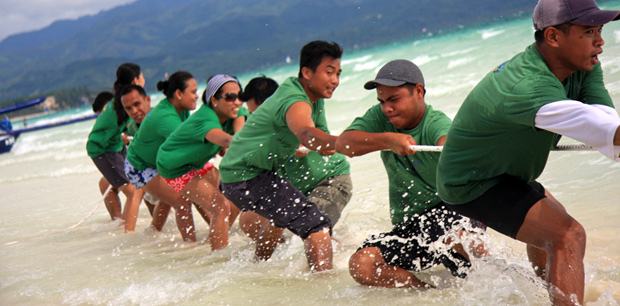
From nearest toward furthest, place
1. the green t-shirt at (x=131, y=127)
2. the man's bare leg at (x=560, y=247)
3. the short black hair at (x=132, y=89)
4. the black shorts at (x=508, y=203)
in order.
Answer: the man's bare leg at (x=560, y=247), the black shorts at (x=508, y=203), the short black hair at (x=132, y=89), the green t-shirt at (x=131, y=127)

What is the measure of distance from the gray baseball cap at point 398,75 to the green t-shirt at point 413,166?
0.22 m

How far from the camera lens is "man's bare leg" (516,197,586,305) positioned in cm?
310

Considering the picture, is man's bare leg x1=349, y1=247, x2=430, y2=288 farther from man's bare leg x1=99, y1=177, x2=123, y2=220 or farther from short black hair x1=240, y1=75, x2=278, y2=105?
man's bare leg x1=99, y1=177, x2=123, y2=220

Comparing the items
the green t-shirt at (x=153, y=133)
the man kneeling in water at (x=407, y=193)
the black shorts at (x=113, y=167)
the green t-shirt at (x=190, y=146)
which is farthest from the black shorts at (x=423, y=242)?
the black shorts at (x=113, y=167)

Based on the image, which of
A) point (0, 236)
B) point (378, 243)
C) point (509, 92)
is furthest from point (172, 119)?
point (509, 92)

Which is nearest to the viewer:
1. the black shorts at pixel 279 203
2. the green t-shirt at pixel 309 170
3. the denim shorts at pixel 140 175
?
the black shorts at pixel 279 203

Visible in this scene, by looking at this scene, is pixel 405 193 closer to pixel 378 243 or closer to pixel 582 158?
pixel 378 243

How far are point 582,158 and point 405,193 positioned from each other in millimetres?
3748

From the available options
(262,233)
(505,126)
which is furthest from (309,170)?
(505,126)

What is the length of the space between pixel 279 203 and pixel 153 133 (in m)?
2.08

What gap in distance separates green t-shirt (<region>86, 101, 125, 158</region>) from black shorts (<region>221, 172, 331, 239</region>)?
10.4 feet

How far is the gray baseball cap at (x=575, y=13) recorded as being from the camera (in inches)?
112

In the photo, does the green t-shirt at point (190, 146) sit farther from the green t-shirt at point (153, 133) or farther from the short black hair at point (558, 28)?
the short black hair at point (558, 28)

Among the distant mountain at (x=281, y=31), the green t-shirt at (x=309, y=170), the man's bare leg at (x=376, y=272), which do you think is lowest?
the distant mountain at (x=281, y=31)
